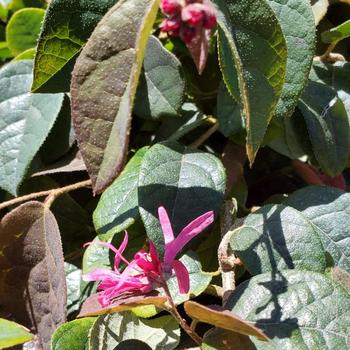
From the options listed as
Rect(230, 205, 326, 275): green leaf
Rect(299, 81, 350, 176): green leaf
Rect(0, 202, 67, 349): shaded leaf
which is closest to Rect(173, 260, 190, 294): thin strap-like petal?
Rect(230, 205, 326, 275): green leaf

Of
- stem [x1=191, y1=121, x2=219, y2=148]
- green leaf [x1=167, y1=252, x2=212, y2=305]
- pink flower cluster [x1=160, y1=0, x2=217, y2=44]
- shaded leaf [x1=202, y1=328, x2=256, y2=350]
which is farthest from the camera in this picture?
stem [x1=191, y1=121, x2=219, y2=148]

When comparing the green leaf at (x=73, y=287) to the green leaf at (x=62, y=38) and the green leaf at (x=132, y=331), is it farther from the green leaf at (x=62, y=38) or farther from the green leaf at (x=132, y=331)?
the green leaf at (x=62, y=38)

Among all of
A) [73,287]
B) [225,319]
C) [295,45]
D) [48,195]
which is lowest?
[73,287]

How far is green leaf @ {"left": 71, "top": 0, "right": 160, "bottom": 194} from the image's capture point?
24.5 inches

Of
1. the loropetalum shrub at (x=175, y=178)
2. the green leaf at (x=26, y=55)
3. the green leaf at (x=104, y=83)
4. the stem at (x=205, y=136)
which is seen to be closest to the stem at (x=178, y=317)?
the loropetalum shrub at (x=175, y=178)

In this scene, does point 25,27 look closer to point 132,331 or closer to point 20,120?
point 20,120

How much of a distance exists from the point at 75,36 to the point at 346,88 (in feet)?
1.33

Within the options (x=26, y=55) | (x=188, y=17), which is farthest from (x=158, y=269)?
(x=26, y=55)

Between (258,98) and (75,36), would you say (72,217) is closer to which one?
(75,36)

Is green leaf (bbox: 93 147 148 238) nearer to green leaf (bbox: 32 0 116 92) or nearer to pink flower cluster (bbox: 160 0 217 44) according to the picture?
green leaf (bbox: 32 0 116 92)

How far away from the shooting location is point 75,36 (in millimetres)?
825

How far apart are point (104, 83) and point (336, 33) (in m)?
0.43

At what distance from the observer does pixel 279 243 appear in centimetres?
79

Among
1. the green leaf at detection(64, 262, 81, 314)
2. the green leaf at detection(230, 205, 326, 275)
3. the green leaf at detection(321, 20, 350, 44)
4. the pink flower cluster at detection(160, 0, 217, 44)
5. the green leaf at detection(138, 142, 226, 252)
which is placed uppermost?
the pink flower cluster at detection(160, 0, 217, 44)
